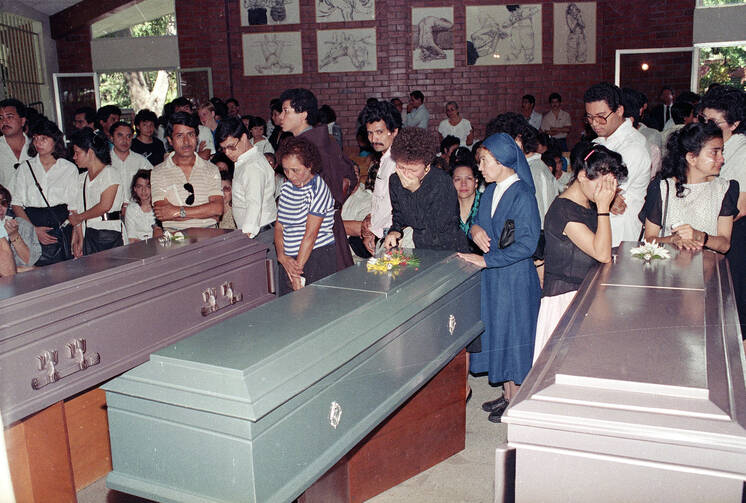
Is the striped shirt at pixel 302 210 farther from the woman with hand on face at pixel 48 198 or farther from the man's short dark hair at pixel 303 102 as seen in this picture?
the woman with hand on face at pixel 48 198

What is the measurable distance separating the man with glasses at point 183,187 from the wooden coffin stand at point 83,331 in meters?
0.46

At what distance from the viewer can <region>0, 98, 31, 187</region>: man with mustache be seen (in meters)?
3.81

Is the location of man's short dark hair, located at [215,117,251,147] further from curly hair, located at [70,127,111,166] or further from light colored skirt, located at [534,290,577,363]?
light colored skirt, located at [534,290,577,363]

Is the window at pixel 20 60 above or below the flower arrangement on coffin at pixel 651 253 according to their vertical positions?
above

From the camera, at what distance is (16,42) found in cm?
397

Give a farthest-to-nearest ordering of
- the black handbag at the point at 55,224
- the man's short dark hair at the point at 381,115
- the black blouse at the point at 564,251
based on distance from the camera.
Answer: the man's short dark hair at the point at 381,115 < the black handbag at the point at 55,224 < the black blouse at the point at 564,251

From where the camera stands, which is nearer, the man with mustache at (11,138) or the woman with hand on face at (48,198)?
the woman with hand on face at (48,198)

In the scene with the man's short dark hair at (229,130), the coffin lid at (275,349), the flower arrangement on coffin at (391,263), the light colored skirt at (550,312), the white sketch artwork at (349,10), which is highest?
the white sketch artwork at (349,10)

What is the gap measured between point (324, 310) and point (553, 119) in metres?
8.46

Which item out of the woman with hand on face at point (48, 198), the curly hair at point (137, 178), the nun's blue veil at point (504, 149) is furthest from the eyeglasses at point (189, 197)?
the nun's blue veil at point (504, 149)

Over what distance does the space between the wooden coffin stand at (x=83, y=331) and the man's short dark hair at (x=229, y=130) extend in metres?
0.61

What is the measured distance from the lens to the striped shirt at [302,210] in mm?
3117

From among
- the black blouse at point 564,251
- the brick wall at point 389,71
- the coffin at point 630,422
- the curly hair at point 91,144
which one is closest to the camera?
the coffin at point 630,422

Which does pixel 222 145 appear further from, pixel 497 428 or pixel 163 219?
pixel 497 428
